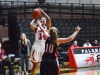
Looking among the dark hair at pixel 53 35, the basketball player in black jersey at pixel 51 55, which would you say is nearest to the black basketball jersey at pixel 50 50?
the basketball player in black jersey at pixel 51 55

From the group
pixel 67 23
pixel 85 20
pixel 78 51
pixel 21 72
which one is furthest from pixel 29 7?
pixel 21 72

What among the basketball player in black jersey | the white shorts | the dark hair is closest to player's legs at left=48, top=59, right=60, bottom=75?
the basketball player in black jersey

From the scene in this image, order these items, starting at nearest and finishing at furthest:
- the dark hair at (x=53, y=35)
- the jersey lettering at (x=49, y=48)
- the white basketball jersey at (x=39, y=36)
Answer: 1. the dark hair at (x=53, y=35)
2. the jersey lettering at (x=49, y=48)
3. the white basketball jersey at (x=39, y=36)

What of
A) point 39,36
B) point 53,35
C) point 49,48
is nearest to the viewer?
point 53,35

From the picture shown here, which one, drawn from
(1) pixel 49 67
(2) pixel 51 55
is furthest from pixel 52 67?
(2) pixel 51 55

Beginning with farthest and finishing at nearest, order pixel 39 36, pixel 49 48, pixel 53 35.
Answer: pixel 39 36, pixel 49 48, pixel 53 35

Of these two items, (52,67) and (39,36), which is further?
(39,36)

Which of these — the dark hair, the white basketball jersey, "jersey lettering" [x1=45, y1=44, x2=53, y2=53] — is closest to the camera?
the dark hair

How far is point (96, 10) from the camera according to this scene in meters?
19.6

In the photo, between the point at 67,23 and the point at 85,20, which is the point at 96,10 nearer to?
the point at 85,20

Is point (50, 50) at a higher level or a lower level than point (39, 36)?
higher

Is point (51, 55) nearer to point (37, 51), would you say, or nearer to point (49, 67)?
point (49, 67)

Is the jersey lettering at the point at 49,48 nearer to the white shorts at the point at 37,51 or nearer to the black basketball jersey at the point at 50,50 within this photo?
the black basketball jersey at the point at 50,50

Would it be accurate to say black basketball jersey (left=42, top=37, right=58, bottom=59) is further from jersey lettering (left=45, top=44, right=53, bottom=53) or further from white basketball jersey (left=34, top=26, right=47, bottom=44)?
white basketball jersey (left=34, top=26, right=47, bottom=44)
